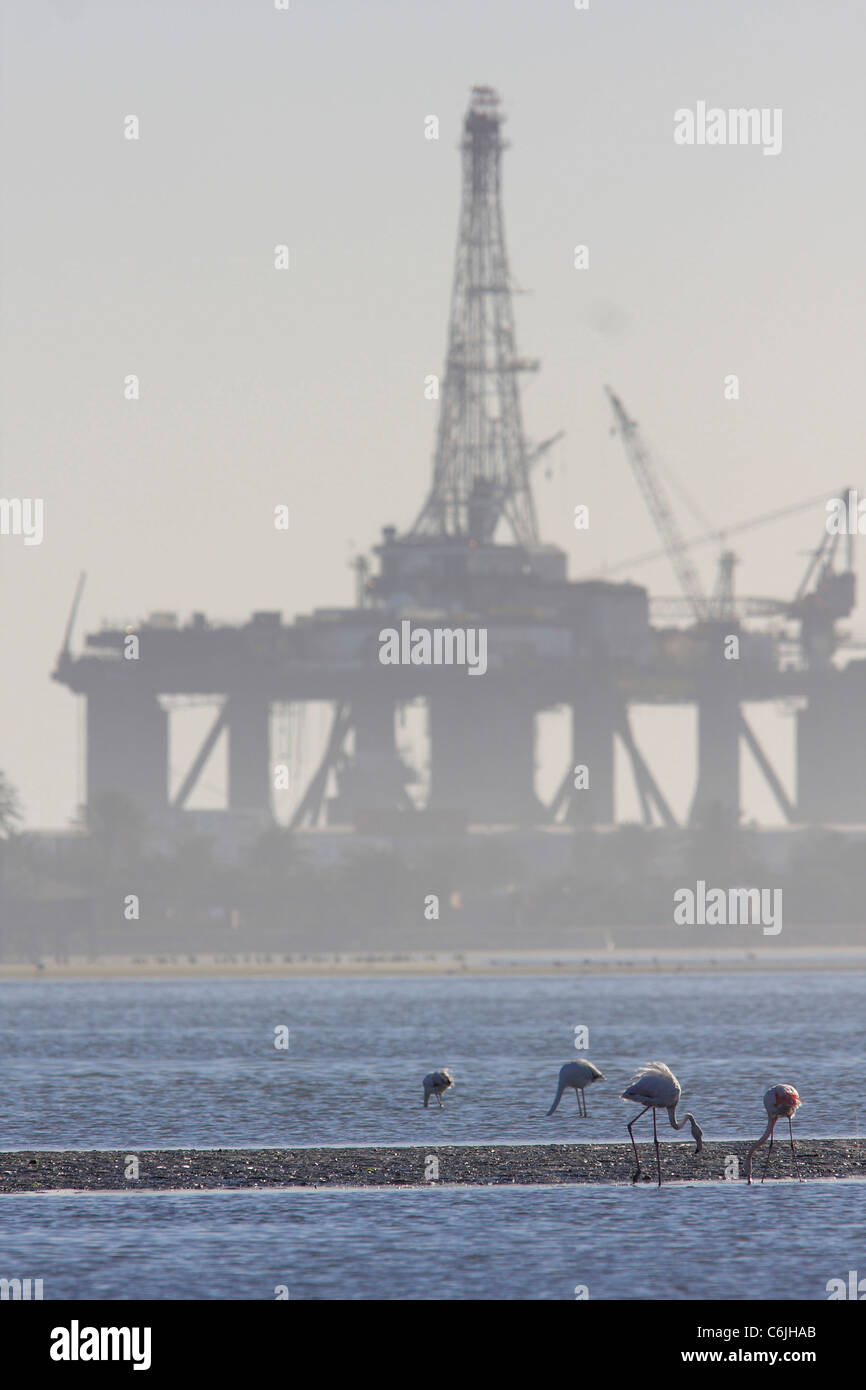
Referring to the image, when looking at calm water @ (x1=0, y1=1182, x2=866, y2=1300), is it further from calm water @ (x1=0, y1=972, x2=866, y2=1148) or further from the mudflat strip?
calm water @ (x1=0, y1=972, x2=866, y2=1148)

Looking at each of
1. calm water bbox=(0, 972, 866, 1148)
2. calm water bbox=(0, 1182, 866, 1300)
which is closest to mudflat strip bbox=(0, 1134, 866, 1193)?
calm water bbox=(0, 1182, 866, 1300)

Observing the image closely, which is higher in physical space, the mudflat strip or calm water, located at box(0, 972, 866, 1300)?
the mudflat strip

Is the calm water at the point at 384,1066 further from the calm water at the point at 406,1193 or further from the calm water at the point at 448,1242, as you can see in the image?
the calm water at the point at 448,1242

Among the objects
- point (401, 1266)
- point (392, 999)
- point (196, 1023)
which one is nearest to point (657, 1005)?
point (392, 999)

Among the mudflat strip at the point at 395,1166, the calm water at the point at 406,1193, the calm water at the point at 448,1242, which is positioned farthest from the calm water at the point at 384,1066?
the calm water at the point at 448,1242

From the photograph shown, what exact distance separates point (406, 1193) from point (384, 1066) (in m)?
50.8

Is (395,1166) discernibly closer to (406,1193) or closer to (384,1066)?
(406,1193)

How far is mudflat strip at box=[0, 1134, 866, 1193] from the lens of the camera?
55.0 m

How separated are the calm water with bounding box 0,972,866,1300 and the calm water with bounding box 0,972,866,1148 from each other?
27cm

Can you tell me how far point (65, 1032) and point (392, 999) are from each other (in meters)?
64.2

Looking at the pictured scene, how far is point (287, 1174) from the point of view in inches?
2211

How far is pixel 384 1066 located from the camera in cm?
10406

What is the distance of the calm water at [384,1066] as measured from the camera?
70875 mm

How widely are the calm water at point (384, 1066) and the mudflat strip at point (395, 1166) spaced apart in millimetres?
5179
